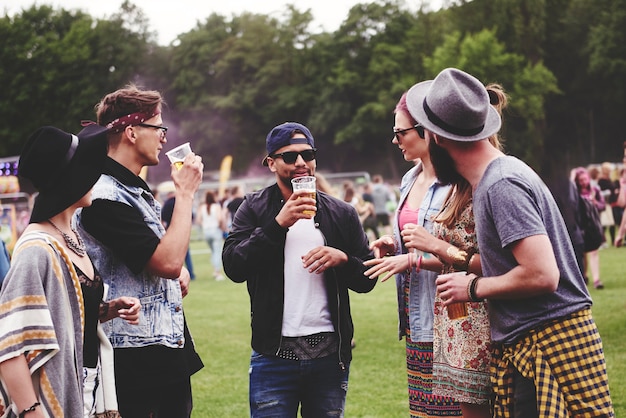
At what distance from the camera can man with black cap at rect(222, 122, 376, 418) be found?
3.90 m

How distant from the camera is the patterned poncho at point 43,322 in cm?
275

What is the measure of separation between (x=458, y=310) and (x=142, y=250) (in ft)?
4.91

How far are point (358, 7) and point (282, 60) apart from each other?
8650 mm

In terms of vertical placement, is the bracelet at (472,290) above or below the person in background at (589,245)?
below

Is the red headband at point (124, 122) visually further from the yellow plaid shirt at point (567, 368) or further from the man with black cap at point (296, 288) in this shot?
the yellow plaid shirt at point (567, 368)

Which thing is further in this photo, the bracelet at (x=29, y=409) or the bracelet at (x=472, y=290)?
the bracelet at (x=472, y=290)

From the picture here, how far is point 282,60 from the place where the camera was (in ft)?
224

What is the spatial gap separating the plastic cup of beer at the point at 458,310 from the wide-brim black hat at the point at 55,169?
171 centimetres

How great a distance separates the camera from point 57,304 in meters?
2.85

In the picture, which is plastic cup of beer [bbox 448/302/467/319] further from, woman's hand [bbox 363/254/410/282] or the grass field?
the grass field

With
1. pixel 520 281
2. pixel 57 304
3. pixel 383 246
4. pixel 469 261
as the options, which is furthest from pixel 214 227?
pixel 520 281

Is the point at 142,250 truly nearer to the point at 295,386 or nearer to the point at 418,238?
the point at 295,386

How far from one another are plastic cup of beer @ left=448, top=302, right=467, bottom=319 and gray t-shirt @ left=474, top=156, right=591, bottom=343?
261mm

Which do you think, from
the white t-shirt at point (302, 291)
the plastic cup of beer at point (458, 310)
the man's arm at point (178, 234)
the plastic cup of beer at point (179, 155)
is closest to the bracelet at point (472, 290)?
the plastic cup of beer at point (458, 310)
